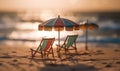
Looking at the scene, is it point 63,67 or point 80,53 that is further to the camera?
point 80,53

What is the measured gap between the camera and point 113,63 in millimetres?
12508

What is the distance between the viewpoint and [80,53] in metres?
15.2

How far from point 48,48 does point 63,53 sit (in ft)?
5.92

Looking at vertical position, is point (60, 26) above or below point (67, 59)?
above

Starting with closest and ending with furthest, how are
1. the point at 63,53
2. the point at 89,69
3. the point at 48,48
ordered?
the point at 89,69 → the point at 48,48 → the point at 63,53

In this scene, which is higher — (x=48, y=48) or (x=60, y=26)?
(x=60, y=26)

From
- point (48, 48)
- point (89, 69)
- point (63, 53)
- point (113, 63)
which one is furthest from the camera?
point (63, 53)

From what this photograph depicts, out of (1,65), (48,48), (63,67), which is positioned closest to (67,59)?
(48,48)

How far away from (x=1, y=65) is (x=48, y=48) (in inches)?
83.5

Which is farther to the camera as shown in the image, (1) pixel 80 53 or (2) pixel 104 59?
(1) pixel 80 53

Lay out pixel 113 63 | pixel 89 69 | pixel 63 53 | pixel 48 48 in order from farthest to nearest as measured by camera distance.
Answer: pixel 63 53 → pixel 48 48 → pixel 113 63 → pixel 89 69

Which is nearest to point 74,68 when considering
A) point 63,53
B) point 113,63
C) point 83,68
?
point 83,68

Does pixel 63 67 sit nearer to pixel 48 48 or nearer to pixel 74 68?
pixel 74 68

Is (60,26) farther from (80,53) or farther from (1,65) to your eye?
(1,65)
